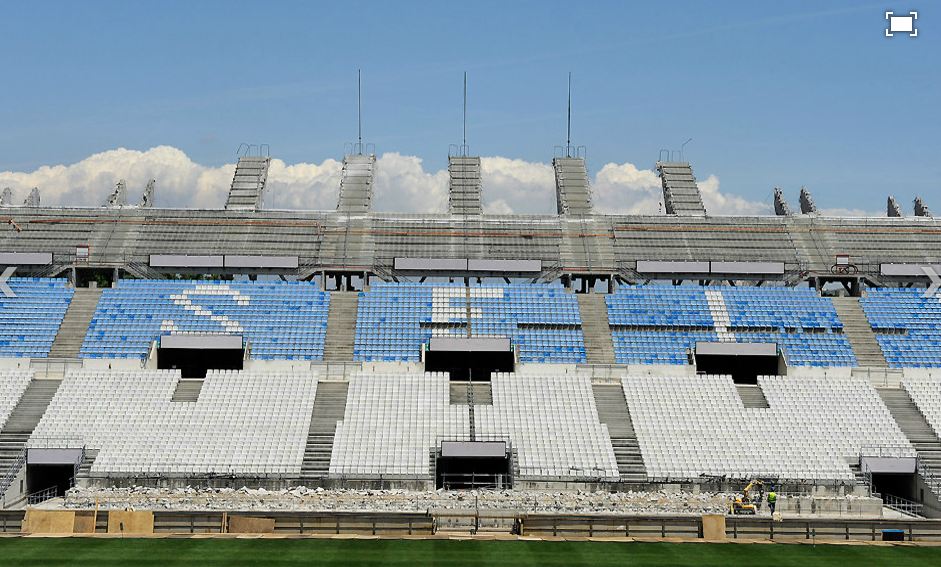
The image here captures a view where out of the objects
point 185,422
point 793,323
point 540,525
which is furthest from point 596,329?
point 540,525

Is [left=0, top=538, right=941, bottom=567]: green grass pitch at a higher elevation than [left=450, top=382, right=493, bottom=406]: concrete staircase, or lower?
lower

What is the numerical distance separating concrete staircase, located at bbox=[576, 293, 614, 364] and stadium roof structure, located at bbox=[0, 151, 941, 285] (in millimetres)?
4170

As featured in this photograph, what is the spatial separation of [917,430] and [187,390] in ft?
118

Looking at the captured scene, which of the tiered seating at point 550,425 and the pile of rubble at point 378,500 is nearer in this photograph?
the pile of rubble at point 378,500

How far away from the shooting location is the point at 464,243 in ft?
238

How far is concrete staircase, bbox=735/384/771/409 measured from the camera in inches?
2202

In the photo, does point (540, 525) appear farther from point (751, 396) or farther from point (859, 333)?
point (859, 333)

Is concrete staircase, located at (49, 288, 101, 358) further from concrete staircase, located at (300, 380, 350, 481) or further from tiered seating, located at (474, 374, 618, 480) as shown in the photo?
tiered seating, located at (474, 374, 618, 480)

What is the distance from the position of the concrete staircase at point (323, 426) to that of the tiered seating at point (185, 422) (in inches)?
14.5

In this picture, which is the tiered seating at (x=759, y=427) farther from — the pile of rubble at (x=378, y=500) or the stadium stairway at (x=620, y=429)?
the pile of rubble at (x=378, y=500)

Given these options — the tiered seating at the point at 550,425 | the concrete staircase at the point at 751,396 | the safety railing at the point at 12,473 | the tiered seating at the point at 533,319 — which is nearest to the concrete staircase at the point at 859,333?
the concrete staircase at the point at 751,396

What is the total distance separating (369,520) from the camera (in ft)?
119

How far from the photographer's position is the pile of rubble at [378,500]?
42594mm

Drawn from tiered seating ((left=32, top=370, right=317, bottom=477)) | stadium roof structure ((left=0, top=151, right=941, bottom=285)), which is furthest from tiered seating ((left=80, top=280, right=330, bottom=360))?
stadium roof structure ((left=0, top=151, right=941, bottom=285))
